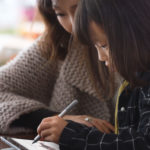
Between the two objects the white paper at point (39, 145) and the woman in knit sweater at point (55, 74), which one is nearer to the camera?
the white paper at point (39, 145)

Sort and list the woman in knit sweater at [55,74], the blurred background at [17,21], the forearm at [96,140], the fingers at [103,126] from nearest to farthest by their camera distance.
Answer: the forearm at [96,140]
the fingers at [103,126]
the woman in knit sweater at [55,74]
the blurred background at [17,21]

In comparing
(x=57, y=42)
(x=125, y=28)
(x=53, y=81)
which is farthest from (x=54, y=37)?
(x=125, y=28)

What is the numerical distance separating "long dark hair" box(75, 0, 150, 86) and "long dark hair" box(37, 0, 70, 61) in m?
0.35

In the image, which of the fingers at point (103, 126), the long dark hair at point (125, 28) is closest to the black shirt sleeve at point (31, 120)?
the fingers at point (103, 126)

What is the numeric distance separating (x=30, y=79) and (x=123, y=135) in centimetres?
44

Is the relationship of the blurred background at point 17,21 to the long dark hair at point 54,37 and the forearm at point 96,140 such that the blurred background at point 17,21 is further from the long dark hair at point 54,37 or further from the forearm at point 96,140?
the forearm at point 96,140

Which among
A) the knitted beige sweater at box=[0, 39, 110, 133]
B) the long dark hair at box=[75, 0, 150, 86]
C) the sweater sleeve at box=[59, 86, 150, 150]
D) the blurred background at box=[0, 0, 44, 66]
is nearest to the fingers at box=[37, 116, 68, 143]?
the sweater sleeve at box=[59, 86, 150, 150]

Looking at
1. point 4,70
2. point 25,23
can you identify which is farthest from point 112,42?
point 25,23

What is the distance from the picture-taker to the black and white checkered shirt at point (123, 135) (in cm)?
56

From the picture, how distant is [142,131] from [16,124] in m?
0.35

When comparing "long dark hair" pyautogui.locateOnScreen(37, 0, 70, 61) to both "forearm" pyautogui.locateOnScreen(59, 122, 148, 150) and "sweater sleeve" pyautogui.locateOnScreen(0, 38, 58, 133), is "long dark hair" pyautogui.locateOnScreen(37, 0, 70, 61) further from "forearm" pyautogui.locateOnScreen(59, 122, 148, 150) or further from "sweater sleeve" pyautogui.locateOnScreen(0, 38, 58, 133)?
"forearm" pyautogui.locateOnScreen(59, 122, 148, 150)

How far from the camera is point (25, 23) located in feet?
6.43

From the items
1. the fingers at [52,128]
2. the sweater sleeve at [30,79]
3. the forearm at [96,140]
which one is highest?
the sweater sleeve at [30,79]

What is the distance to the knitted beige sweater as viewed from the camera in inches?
36.5
